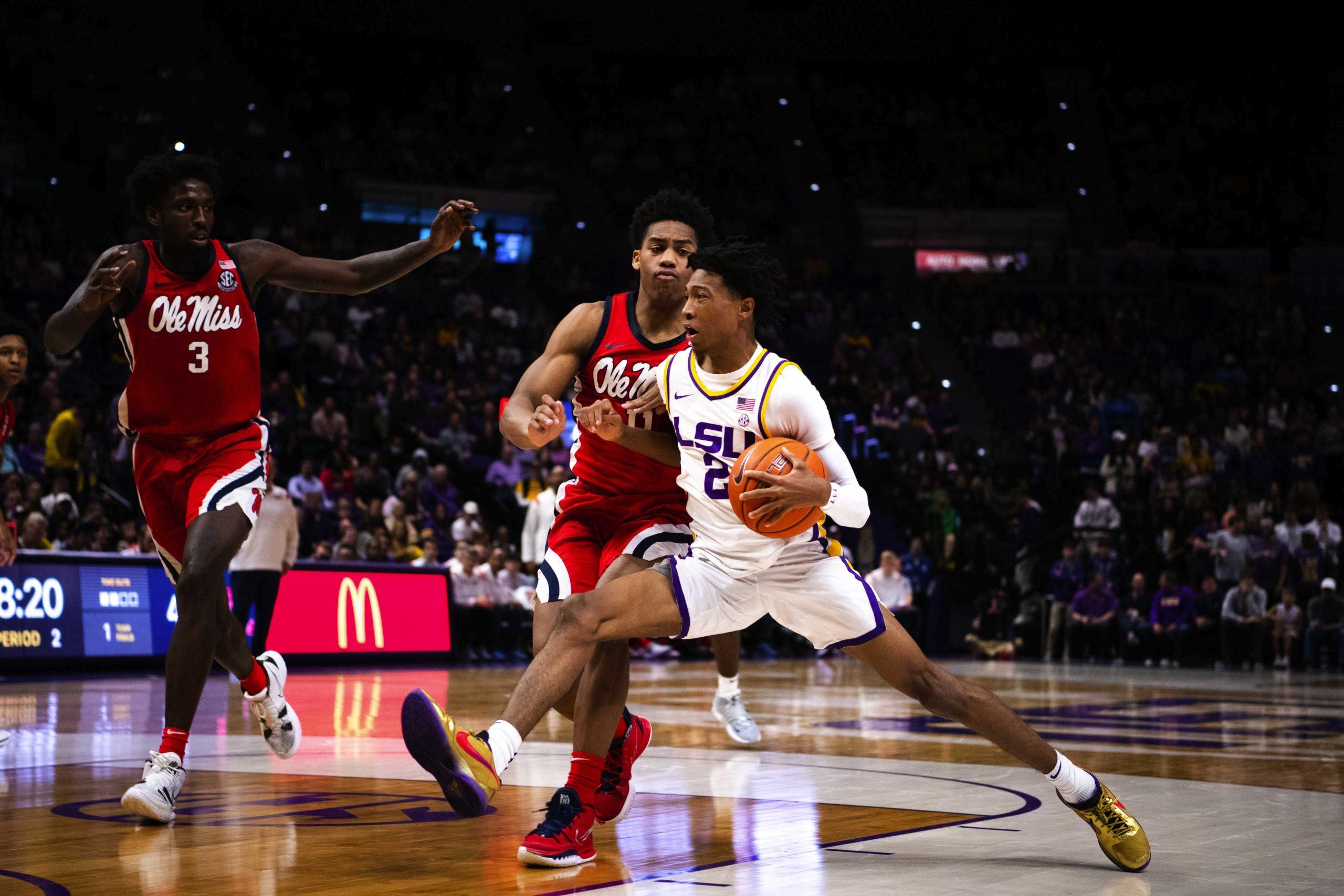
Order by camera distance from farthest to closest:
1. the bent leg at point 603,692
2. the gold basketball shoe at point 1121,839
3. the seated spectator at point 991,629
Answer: the seated spectator at point 991,629 → the bent leg at point 603,692 → the gold basketball shoe at point 1121,839

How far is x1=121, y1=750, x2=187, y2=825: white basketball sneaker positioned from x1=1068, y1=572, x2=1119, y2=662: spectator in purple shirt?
14571 millimetres

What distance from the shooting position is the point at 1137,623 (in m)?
17.7

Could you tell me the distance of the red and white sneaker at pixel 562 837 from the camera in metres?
4.07

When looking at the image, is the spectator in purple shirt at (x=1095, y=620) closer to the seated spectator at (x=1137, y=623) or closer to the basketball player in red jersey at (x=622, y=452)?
the seated spectator at (x=1137, y=623)

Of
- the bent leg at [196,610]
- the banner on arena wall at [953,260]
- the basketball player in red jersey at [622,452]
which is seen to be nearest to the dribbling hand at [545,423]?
the basketball player in red jersey at [622,452]

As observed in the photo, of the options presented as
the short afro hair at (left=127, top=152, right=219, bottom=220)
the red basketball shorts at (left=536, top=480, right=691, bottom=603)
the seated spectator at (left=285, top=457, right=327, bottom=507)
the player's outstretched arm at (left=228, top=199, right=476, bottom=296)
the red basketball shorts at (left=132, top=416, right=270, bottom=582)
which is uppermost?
the short afro hair at (left=127, top=152, right=219, bottom=220)

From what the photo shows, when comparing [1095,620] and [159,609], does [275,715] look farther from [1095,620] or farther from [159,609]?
[1095,620]

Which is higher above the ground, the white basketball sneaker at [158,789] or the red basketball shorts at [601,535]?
the red basketball shorts at [601,535]

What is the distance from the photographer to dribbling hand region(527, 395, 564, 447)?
14.6 feet

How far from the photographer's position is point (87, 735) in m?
7.50

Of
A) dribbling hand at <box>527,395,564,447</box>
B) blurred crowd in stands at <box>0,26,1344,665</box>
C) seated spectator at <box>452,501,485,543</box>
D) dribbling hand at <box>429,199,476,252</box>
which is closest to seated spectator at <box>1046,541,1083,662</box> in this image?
blurred crowd in stands at <box>0,26,1344,665</box>

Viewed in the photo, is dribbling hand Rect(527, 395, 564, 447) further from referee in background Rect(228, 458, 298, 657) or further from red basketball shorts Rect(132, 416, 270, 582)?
referee in background Rect(228, 458, 298, 657)

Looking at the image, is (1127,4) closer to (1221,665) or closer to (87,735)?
(1221,665)

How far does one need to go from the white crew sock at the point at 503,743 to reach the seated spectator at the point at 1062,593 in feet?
49.1
